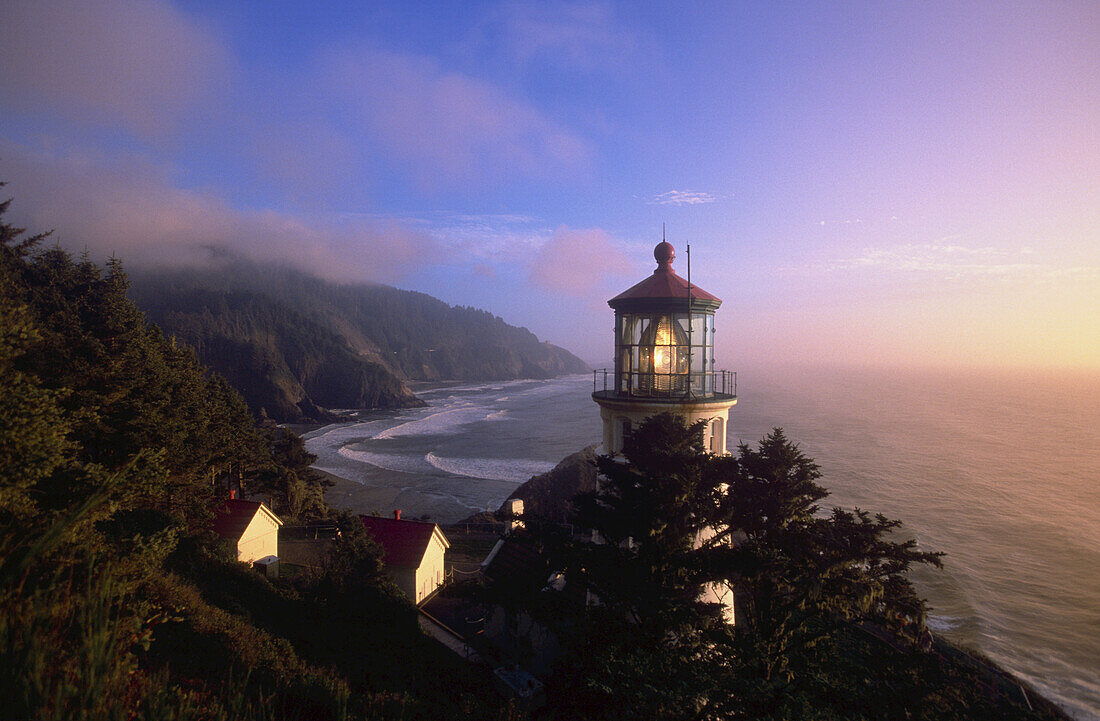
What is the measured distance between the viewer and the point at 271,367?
308ft

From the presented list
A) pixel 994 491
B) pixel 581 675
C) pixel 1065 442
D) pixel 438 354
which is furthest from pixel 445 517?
pixel 438 354

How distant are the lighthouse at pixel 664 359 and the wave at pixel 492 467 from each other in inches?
1022

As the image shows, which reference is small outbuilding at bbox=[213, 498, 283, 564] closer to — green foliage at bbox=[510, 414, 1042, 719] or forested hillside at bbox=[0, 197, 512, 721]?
forested hillside at bbox=[0, 197, 512, 721]

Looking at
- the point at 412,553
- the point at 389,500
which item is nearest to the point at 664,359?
the point at 412,553

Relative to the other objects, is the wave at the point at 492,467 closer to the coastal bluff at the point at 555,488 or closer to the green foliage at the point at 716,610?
the coastal bluff at the point at 555,488

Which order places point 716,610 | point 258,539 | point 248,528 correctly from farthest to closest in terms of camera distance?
point 258,539
point 248,528
point 716,610

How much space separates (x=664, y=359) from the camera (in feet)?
30.8

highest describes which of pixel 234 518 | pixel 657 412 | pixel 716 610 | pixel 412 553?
pixel 657 412

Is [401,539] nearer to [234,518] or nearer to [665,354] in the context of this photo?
[234,518]

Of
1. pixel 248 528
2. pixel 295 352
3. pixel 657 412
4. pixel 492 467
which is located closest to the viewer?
pixel 657 412

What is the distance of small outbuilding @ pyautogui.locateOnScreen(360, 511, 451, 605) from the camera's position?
14312mm

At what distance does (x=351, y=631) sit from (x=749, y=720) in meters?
8.13

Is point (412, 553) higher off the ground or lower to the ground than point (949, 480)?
higher

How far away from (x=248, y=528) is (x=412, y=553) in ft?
15.9
